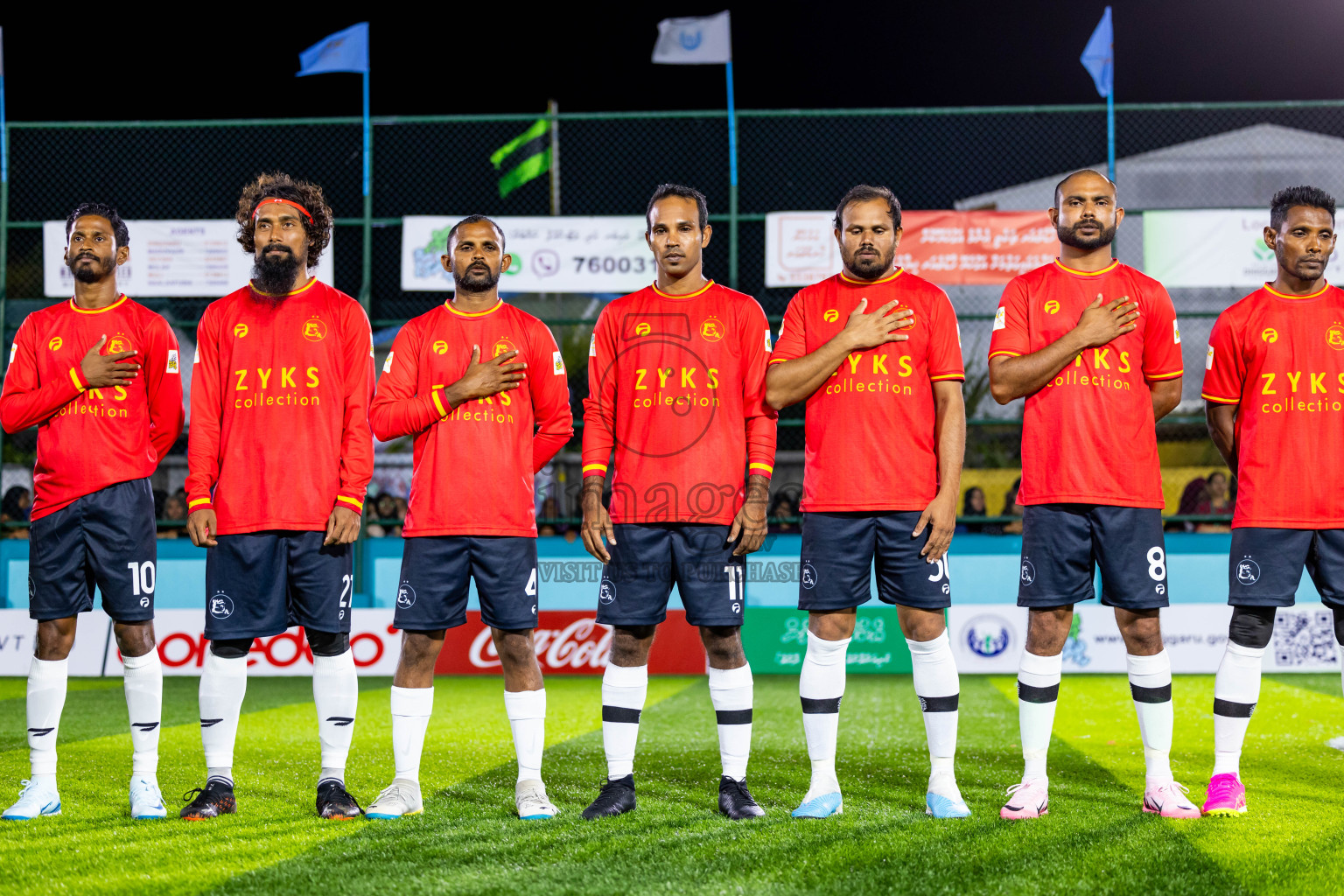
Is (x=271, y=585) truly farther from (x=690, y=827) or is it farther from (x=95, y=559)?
(x=690, y=827)

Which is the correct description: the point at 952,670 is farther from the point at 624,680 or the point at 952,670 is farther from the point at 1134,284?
the point at 1134,284

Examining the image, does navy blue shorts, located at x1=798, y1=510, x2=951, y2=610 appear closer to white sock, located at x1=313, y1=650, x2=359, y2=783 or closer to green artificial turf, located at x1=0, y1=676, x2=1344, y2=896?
green artificial turf, located at x1=0, y1=676, x2=1344, y2=896

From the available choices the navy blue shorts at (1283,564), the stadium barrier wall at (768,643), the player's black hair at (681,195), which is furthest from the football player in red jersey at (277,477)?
the stadium barrier wall at (768,643)

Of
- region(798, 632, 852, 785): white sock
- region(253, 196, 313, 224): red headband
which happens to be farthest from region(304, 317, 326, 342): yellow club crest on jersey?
region(798, 632, 852, 785): white sock

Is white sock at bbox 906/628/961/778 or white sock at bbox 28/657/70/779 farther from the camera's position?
white sock at bbox 28/657/70/779

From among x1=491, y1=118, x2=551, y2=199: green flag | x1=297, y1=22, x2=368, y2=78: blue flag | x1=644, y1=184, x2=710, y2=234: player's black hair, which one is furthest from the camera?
x1=491, y1=118, x2=551, y2=199: green flag

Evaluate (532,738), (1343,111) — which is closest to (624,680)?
(532,738)

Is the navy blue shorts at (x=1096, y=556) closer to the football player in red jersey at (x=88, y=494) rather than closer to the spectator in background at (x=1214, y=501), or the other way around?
the football player in red jersey at (x=88, y=494)

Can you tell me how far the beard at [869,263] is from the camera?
177 inches

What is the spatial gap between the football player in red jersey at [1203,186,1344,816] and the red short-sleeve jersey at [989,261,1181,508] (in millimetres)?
373

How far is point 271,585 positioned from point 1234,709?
149 inches

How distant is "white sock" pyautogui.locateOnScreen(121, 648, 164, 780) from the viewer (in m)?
4.55

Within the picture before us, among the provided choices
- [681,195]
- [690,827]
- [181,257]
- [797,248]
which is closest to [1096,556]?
[690,827]

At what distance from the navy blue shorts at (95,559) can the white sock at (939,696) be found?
3066mm
